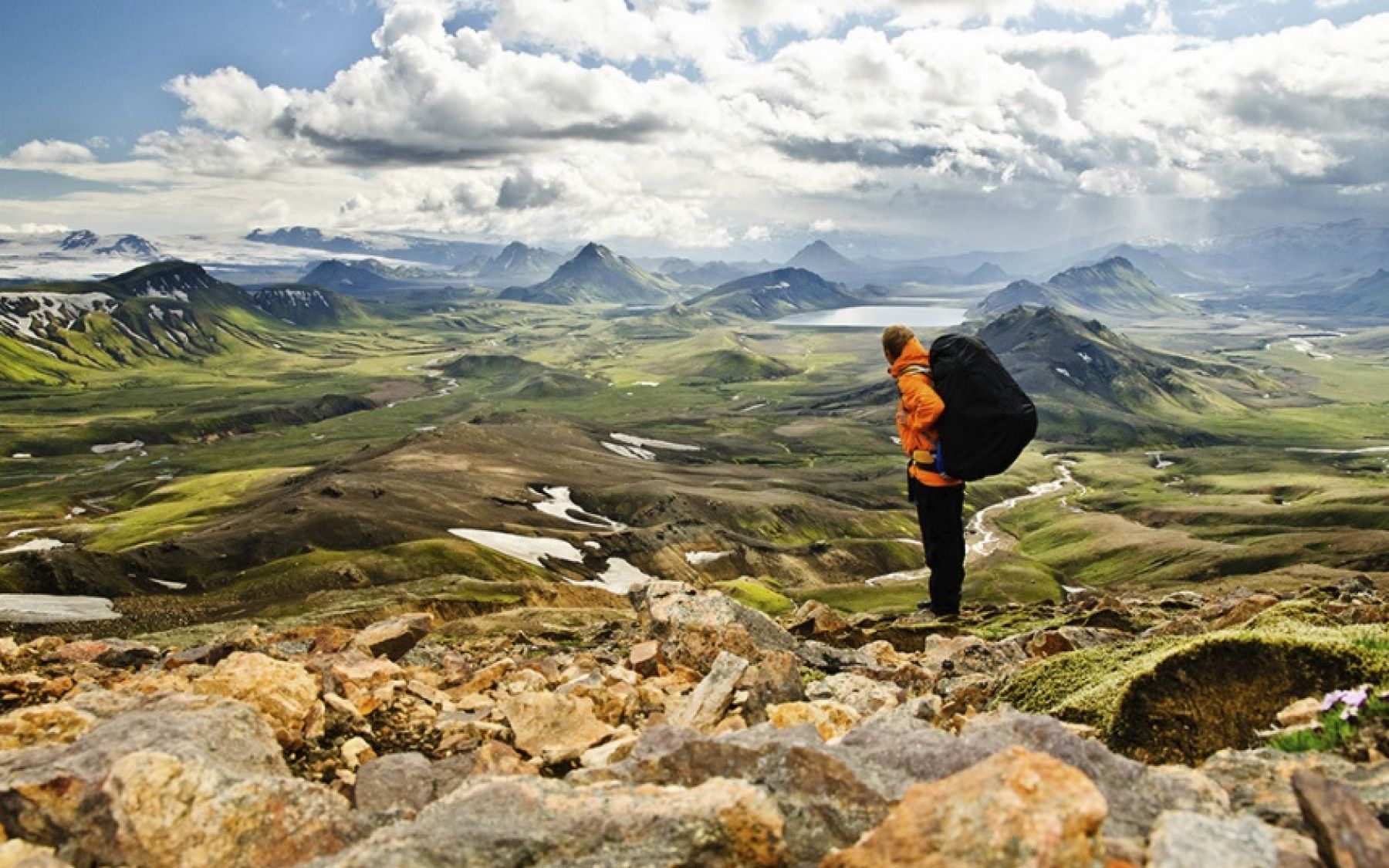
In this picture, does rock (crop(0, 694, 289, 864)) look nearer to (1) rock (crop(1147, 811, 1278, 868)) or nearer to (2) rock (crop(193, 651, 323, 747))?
(2) rock (crop(193, 651, 323, 747))

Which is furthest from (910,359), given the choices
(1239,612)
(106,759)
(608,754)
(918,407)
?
(106,759)

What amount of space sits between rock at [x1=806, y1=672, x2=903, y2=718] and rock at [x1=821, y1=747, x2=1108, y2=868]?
6831mm

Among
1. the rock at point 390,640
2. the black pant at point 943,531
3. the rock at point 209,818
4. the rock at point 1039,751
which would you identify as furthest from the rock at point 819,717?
the rock at point 390,640

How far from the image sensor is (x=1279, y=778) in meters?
7.32

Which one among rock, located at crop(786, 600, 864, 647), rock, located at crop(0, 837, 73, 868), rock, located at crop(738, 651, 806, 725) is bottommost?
rock, located at crop(786, 600, 864, 647)

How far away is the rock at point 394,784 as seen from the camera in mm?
9328

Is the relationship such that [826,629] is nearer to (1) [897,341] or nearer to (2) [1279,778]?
(1) [897,341]

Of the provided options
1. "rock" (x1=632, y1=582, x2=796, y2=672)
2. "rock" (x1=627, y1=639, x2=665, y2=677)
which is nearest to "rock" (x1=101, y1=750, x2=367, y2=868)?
"rock" (x1=627, y1=639, x2=665, y2=677)

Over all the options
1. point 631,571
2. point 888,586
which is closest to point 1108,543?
point 888,586

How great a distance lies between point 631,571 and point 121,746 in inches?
5162

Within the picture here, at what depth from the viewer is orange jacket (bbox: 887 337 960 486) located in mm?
19219

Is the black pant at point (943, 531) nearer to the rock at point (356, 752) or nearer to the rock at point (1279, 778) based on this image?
the rock at point (1279, 778)

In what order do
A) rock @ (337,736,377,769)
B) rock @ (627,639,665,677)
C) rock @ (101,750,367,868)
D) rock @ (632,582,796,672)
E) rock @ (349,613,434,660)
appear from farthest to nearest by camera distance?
rock @ (349,613,434,660), rock @ (632,582,796,672), rock @ (627,639,665,677), rock @ (337,736,377,769), rock @ (101,750,367,868)

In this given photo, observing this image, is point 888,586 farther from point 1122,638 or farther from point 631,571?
point 1122,638
